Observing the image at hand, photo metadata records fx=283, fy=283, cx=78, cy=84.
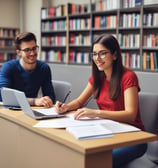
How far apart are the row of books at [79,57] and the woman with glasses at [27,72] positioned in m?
2.94

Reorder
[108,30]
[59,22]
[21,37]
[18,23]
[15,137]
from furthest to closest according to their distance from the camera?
[18,23] → [59,22] → [108,30] → [21,37] → [15,137]

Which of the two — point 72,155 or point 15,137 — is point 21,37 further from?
point 72,155

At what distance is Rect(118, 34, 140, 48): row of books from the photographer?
448 centimetres

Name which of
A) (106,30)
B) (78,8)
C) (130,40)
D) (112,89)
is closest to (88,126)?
(112,89)

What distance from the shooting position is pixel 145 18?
14.1 ft

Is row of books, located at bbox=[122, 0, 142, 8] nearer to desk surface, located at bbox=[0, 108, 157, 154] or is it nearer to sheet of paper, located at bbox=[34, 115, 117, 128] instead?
sheet of paper, located at bbox=[34, 115, 117, 128]

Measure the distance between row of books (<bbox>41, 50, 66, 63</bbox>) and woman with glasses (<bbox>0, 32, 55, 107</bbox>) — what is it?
336 centimetres

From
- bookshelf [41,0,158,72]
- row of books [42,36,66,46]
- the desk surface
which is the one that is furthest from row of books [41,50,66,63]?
the desk surface

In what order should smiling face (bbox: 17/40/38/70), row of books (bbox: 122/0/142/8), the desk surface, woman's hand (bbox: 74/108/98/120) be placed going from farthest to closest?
row of books (bbox: 122/0/142/8), smiling face (bbox: 17/40/38/70), woman's hand (bbox: 74/108/98/120), the desk surface

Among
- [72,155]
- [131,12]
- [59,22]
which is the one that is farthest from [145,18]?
[72,155]

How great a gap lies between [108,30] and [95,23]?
262 mm

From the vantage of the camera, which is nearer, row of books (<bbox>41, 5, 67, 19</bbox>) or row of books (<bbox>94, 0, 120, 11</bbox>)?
row of books (<bbox>94, 0, 120, 11</bbox>)

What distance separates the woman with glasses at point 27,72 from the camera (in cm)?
213

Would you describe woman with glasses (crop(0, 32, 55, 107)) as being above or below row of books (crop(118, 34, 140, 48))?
below
